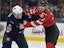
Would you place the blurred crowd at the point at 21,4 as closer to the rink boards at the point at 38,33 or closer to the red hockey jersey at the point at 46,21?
the rink boards at the point at 38,33

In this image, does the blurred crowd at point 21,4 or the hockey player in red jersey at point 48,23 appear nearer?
the hockey player in red jersey at point 48,23

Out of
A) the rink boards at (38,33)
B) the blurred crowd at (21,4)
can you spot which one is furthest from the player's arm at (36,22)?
the blurred crowd at (21,4)

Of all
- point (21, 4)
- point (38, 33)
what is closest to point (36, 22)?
point (38, 33)

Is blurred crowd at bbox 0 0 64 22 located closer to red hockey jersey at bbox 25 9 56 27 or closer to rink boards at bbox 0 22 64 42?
rink boards at bbox 0 22 64 42

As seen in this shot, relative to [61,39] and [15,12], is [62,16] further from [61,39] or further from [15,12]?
[15,12]

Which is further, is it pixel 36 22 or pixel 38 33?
pixel 38 33

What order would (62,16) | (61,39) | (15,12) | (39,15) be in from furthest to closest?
(62,16)
(61,39)
(39,15)
(15,12)

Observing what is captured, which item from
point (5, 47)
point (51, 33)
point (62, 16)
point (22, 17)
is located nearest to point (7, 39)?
point (5, 47)

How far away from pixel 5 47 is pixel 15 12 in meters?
0.56

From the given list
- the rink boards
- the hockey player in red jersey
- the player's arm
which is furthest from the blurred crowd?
the player's arm

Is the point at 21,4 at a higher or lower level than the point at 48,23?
lower

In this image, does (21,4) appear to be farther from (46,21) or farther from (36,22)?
(36,22)

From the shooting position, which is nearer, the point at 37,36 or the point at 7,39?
the point at 7,39

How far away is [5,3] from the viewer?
9508mm
